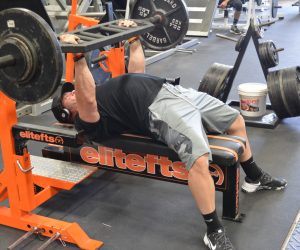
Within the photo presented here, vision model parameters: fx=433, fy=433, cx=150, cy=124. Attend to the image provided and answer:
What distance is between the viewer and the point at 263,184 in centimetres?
271

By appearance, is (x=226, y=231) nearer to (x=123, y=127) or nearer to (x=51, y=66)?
(x=123, y=127)

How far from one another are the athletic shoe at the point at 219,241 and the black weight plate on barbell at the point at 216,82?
5.83 ft

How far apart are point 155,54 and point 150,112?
14.2 ft

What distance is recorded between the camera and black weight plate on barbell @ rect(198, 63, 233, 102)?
3.74 metres

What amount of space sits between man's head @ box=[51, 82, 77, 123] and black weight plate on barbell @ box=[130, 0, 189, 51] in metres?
0.69

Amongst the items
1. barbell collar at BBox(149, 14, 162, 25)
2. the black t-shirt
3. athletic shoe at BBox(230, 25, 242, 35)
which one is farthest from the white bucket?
athletic shoe at BBox(230, 25, 242, 35)

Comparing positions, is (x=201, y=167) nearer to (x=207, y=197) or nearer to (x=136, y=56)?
(x=207, y=197)

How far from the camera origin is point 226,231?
7.62 ft

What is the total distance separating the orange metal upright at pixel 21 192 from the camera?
87.4 inches

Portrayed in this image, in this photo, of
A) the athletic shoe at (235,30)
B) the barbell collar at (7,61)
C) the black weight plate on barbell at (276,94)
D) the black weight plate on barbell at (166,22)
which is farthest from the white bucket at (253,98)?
the athletic shoe at (235,30)

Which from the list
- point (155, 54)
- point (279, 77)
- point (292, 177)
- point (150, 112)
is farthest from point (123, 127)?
point (155, 54)

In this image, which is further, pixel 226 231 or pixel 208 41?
pixel 208 41

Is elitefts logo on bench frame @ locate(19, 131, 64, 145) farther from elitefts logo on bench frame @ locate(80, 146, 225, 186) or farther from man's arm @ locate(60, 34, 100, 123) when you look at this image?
elitefts logo on bench frame @ locate(80, 146, 225, 186)

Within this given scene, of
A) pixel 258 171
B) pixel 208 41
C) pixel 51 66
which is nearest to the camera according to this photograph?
pixel 51 66
